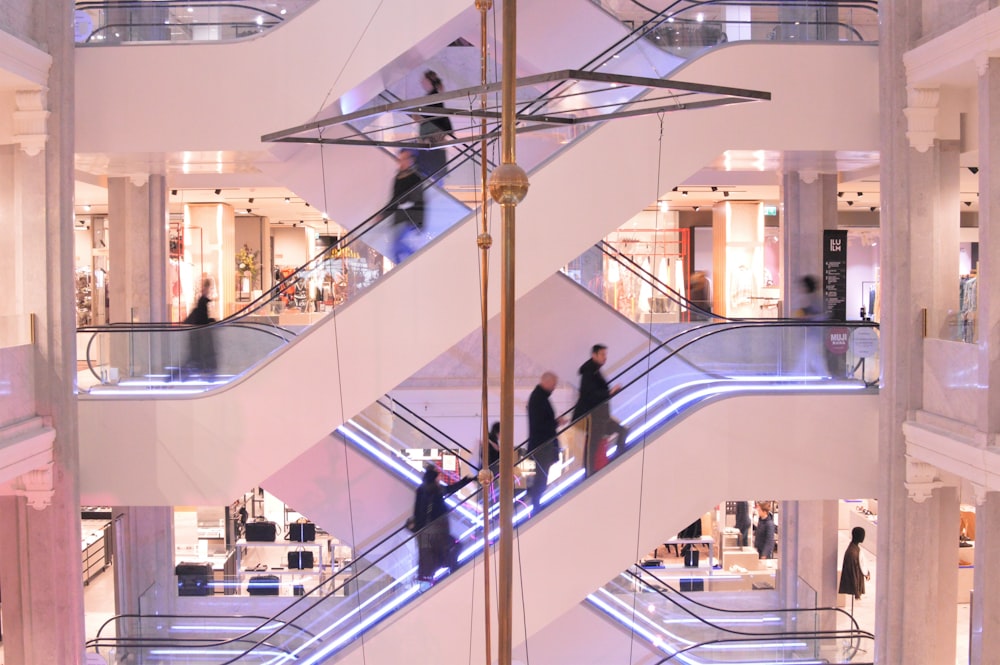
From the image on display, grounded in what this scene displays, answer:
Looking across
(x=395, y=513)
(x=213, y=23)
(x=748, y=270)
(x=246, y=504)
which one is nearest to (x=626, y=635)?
(x=395, y=513)

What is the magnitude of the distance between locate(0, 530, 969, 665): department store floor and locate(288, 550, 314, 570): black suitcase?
2525mm

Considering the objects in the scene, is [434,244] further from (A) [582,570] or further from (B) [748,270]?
(B) [748,270]

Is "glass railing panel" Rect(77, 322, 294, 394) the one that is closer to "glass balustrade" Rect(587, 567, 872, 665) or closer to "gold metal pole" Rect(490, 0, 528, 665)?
"glass balustrade" Rect(587, 567, 872, 665)

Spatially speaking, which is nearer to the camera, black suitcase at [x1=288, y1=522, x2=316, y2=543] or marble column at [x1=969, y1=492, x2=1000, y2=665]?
marble column at [x1=969, y1=492, x2=1000, y2=665]

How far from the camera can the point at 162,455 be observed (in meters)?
8.45

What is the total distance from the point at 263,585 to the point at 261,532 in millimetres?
1214

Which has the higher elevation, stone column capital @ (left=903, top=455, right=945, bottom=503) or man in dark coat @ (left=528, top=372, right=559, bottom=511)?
man in dark coat @ (left=528, top=372, right=559, bottom=511)

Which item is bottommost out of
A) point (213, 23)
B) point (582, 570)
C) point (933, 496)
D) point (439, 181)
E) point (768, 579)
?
point (768, 579)

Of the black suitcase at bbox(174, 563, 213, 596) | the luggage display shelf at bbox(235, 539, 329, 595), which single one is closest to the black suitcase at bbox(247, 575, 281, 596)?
the luggage display shelf at bbox(235, 539, 329, 595)

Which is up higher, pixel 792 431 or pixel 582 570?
pixel 792 431

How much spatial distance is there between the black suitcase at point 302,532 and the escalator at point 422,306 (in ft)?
16.1

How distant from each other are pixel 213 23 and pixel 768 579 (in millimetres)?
9400

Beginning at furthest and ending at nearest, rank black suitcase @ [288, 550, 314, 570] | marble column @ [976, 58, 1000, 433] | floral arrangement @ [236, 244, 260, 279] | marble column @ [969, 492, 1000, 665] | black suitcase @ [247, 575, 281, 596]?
floral arrangement @ [236, 244, 260, 279] → black suitcase @ [288, 550, 314, 570] → black suitcase @ [247, 575, 281, 596] → marble column @ [969, 492, 1000, 665] → marble column @ [976, 58, 1000, 433]

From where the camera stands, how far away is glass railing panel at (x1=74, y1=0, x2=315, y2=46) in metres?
8.44
